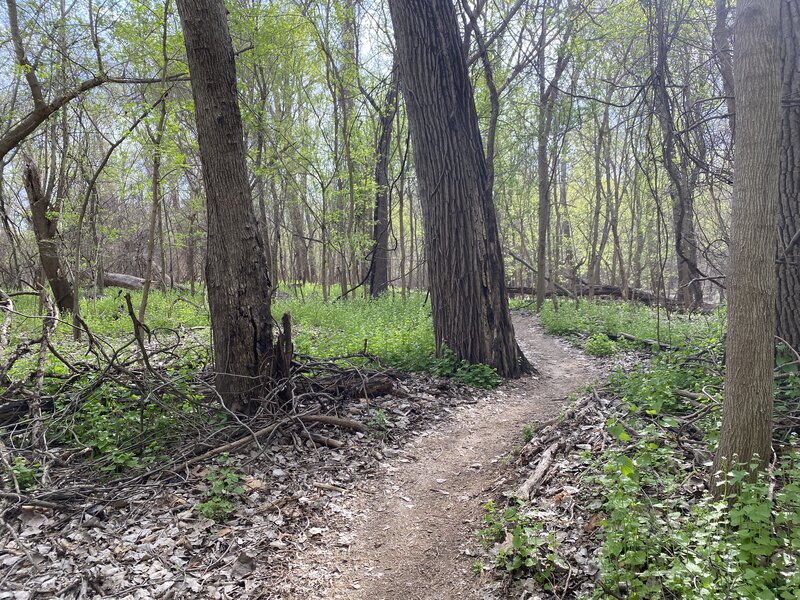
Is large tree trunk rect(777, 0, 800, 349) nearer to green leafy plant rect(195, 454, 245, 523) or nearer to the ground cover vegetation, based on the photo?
the ground cover vegetation

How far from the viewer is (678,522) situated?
7.50 ft

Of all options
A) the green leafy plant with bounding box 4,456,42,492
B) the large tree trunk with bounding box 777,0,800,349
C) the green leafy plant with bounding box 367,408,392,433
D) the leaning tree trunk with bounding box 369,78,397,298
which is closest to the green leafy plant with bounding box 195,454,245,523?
the green leafy plant with bounding box 4,456,42,492

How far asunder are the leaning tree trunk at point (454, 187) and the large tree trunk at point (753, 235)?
3728 mm

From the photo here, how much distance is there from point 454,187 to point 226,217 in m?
2.92

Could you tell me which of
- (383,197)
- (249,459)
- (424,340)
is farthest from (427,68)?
(383,197)

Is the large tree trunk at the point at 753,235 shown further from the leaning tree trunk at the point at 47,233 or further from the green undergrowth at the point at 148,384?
the leaning tree trunk at the point at 47,233

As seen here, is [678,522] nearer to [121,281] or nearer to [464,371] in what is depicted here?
[464,371]

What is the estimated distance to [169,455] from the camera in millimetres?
3803

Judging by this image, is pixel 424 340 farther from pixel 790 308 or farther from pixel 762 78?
pixel 762 78

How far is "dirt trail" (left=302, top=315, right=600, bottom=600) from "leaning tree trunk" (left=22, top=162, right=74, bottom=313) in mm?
8856

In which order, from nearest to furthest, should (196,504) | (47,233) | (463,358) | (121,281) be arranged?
1. (196,504)
2. (463,358)
3. (47,233)
4. (121,281)

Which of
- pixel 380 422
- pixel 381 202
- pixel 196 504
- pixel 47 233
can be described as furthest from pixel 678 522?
pixel 381 202

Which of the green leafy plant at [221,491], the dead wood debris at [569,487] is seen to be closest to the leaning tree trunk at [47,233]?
the green leafy plant at [221,491]

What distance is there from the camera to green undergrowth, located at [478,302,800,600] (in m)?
1.89
